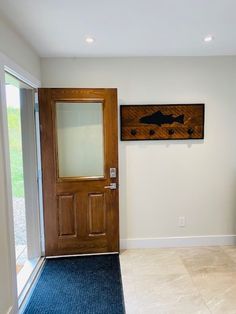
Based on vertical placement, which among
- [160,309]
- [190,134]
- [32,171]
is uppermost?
[190,134]

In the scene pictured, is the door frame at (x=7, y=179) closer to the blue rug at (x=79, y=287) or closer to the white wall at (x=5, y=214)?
the white wall at (x=5, y=214)

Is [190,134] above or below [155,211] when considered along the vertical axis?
above

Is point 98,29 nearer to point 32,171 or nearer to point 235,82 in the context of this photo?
point 32,171

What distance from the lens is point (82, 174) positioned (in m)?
3.17

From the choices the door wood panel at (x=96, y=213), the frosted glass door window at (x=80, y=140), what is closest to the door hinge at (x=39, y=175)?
the frosted glass door window at (x=80, y=140)

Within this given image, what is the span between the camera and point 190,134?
126 inches

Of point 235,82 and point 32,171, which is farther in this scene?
point 235,82

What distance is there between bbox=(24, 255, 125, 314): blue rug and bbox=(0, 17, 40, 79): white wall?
2173 mm

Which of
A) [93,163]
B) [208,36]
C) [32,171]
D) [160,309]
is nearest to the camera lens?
[160,309]

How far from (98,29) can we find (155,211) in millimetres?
2245

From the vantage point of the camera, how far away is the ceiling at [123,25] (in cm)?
185

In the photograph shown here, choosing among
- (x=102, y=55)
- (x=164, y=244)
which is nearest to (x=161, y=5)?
(x=102, y=55)

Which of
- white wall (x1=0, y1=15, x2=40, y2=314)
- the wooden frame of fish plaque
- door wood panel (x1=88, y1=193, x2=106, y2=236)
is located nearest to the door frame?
white wall (x1=0, y1=15, x2=40, y2=314)

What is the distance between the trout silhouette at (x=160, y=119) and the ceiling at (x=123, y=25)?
0.74 meters
